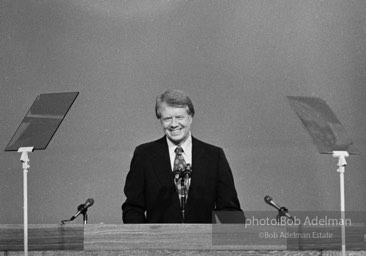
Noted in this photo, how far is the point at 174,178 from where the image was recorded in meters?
5.11

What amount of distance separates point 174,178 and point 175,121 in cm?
34

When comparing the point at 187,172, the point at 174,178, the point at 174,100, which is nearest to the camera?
the point at 187,172

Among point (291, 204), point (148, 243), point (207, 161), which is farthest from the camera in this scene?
point (291, 204)

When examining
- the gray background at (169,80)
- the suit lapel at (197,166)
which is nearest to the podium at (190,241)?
the suit lapel at (197,166)

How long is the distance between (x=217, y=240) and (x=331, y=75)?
3020 mm

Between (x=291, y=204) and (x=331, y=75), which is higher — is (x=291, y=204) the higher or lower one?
the lower one

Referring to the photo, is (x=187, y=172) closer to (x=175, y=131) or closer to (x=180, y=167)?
(x=180, y=167)

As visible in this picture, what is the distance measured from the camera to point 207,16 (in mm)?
7090

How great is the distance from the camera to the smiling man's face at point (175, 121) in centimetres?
524

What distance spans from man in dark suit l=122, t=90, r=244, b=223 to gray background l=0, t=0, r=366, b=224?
1758 mm

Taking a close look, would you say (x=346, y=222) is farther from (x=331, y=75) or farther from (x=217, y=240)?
(x=331, y=75)

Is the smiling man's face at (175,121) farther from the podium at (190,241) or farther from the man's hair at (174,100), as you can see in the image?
the podium at (190,241)

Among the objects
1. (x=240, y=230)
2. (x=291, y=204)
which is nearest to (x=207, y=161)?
(x=240, y=230)

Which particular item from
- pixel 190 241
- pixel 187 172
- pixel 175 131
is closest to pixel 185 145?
pixel 175 131
